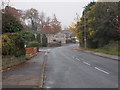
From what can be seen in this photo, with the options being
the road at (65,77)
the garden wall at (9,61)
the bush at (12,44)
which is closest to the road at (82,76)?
the road at (65,77)

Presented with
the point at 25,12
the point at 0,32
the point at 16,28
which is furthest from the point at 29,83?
the point at 25,12

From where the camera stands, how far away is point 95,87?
9.73 metres

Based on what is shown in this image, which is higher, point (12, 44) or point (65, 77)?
point (12, 44)

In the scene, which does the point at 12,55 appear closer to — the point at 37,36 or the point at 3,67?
the point at 3,67

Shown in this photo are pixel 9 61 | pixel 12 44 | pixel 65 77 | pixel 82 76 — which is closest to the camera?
pixel 65 77

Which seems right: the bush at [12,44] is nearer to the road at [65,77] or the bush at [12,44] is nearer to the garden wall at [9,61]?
the garden wall at [9,61]

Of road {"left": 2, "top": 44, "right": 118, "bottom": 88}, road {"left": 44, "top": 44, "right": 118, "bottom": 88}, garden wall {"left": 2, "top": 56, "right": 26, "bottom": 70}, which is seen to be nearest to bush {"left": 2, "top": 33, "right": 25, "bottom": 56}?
garden wall {"left": 2, "top": 56, "right": 26, "bottom": 70}

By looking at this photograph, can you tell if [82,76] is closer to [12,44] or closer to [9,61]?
[9,61]

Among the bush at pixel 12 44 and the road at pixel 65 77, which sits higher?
the bush at pixel 12 44

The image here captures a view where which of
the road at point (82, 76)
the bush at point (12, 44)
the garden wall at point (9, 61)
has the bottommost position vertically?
the road at point (82, 76)

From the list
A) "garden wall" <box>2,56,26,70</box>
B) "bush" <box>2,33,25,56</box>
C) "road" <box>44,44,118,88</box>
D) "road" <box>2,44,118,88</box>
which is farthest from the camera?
"bush" <box>2,33,25,56</box>

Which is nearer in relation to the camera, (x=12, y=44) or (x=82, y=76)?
(x=82, y=76)

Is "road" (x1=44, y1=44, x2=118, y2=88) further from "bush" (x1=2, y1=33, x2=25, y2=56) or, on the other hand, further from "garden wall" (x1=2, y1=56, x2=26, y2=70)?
"bush" (x1=2, y1=33, x2=25, y2=56)

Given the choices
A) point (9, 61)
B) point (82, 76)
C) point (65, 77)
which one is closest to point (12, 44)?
point (9, 61)
